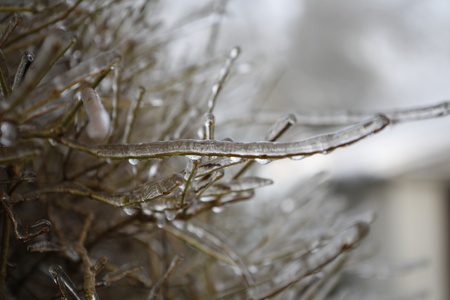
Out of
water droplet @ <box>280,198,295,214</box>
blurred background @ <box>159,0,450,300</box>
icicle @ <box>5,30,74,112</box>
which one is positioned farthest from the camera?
blurred background @ <box>159,0,450,300</box>

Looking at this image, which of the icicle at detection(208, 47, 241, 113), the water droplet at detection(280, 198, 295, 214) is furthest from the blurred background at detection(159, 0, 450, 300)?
the icicle at detection(208, 47, 241, 113)

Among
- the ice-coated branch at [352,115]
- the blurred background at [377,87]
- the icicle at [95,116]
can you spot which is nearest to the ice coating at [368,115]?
the ice-coated branch at [352,115]

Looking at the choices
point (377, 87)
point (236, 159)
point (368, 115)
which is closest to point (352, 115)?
point (368, 115)

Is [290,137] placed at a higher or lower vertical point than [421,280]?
lower

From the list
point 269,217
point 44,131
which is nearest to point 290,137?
point 269,217

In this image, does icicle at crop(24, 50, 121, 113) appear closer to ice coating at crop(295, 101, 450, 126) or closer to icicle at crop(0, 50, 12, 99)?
icicle at crop(0, 50, 12, 99)

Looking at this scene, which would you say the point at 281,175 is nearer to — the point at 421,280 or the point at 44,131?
the point at 421,280

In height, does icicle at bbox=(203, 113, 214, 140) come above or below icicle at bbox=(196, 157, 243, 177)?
above
